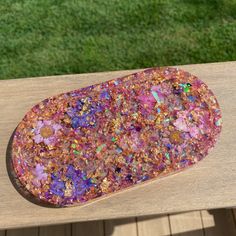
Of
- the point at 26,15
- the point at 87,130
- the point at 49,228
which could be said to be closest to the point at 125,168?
the point at 87,130

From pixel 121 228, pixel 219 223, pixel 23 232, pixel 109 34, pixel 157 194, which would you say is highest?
pixel 157 194

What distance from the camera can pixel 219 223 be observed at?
5.80 ft

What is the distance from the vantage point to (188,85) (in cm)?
127

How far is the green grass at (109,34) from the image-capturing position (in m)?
2.07

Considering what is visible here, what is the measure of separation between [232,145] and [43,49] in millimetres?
1232

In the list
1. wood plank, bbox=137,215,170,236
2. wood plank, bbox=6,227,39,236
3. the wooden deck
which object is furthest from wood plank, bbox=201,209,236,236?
wood plank, bbox=6,227,39,236

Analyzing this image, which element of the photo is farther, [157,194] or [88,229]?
[88,229]

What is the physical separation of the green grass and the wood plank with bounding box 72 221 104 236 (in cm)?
Result: 77

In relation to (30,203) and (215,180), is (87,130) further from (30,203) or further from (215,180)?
(215,180)

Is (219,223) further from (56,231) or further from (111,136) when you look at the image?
(111,136)

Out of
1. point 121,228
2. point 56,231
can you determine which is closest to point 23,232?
point 56,231

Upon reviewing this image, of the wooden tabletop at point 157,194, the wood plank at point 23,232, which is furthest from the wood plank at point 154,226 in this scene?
the wooden tabletop at point 157,194

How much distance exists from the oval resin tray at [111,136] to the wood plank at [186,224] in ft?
2.18

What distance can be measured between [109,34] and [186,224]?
1.04 meters
